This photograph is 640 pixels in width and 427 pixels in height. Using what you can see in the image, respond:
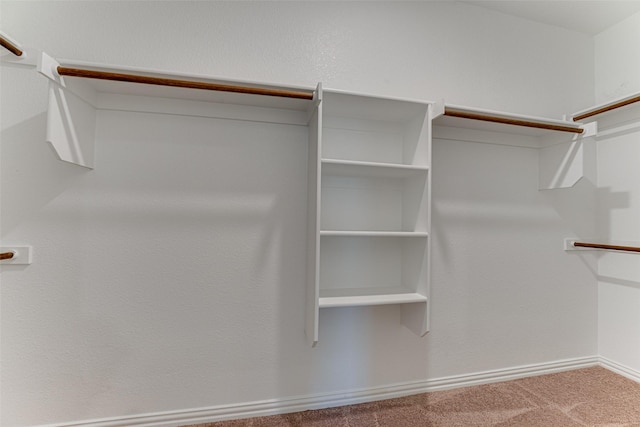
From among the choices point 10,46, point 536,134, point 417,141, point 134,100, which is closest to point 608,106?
point 536,134

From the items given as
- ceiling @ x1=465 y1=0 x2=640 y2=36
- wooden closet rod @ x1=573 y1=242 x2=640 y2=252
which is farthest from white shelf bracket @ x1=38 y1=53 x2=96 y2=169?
wooden closet rod @ x1=573 y1=242 x2=640 y2=252

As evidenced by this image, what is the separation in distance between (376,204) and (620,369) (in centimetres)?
196

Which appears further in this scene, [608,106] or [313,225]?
[608,106]

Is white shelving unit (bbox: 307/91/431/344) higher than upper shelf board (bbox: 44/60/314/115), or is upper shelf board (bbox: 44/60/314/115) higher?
upper shelf board (bbox: 44/60/314/115)

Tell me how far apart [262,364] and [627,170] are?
2522 mm

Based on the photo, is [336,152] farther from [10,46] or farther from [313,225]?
[10,46]

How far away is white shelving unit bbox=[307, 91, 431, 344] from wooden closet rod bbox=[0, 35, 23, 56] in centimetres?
123

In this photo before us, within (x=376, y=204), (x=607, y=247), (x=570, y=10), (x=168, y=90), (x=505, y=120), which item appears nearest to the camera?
(x=168, y=90)

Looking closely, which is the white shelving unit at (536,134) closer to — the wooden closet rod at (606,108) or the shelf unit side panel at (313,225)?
the wooden closet rod at (606,108)

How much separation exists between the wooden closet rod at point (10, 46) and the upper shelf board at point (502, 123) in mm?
1812

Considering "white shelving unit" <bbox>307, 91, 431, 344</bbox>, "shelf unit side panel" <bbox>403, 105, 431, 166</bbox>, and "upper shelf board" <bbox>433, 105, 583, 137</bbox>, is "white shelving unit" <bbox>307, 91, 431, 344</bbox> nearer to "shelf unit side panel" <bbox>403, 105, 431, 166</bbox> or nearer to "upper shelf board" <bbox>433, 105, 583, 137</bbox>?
"shelf unit side panel" <bbox>403, 105, 431, 166</bbox>

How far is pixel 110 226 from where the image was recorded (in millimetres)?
1318

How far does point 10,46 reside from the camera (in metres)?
1.08

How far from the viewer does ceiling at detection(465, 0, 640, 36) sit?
69.3 inches
